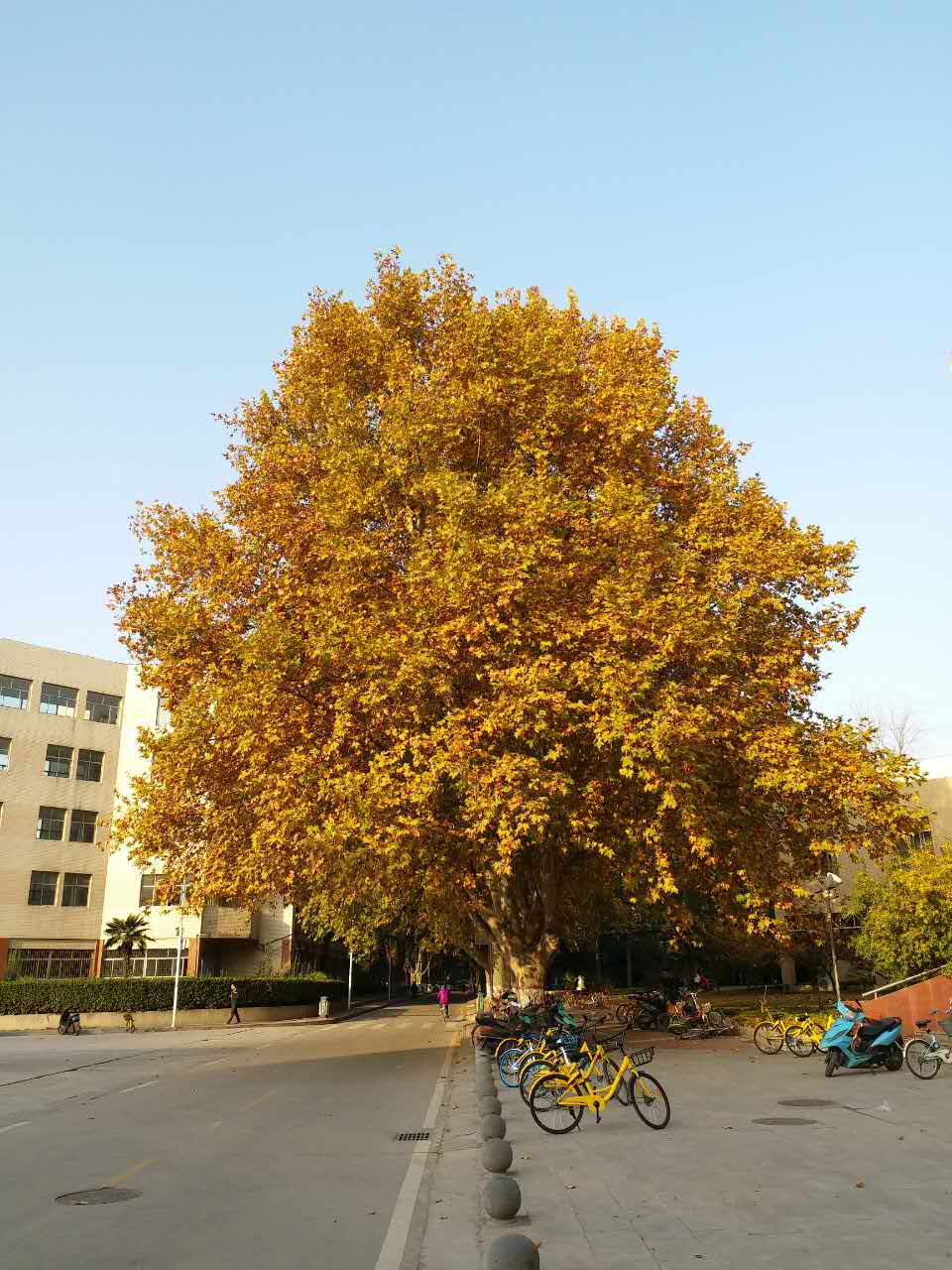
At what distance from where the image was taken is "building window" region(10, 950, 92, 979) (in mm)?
49219

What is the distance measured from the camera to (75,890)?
5194 cm

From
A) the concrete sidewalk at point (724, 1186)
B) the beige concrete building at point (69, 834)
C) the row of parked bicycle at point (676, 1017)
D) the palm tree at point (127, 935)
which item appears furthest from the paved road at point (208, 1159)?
the beige concrete building at point (69, 834)

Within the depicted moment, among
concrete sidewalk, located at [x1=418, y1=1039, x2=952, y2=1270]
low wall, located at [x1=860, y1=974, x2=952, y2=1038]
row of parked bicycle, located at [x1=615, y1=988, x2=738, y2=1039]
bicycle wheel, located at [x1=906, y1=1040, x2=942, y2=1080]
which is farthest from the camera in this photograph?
row of parked bicycle, located at [x1=615, y1=988, x2=738, y2=1039]

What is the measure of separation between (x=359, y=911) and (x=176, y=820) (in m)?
19.4

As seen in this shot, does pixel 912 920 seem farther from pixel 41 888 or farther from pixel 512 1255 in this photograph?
pixel 41 888

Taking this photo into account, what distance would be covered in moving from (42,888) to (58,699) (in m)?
9.75

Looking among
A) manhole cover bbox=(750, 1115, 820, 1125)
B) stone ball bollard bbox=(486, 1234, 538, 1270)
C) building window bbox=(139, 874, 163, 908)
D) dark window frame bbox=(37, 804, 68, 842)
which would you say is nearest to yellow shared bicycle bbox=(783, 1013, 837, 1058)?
manhole cover bbox=(750, 1115, 820, 1125)

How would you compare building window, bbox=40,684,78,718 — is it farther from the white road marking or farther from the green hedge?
the white road marking

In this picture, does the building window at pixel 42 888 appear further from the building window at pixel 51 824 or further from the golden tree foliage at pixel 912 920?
the golden tree foliage at pixel 912 920

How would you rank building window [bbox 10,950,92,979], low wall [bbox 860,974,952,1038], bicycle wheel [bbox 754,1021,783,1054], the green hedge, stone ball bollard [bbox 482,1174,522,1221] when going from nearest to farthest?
stone ball bollard [bbox 482,1174,522,1221]
bicycle wheel [bbox 754,1021,783,1054]
low wall [bbox 860,974,952,1038]
the green hedge
building window [bbox 10,950,92,979]

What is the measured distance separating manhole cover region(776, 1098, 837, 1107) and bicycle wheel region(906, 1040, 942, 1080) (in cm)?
359

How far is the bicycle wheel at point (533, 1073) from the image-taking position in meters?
12.2

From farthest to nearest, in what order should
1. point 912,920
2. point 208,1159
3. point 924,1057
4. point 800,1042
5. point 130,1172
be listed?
1. point 912,920
2. point 800,1042
3. point 924,1057
4. point 208,1159
5. point 130,1172

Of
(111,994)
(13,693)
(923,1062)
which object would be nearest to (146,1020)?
(111,994)
